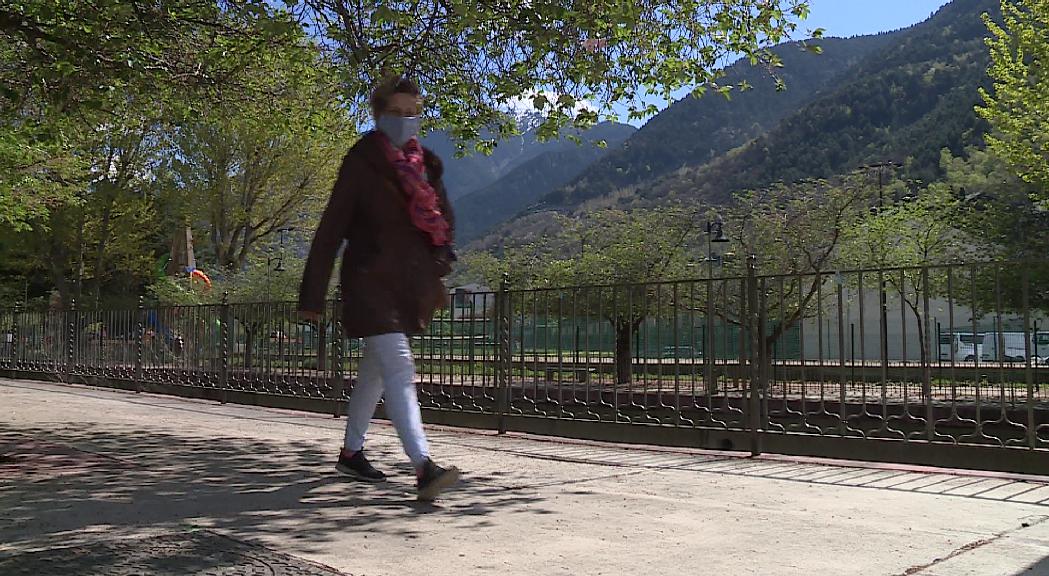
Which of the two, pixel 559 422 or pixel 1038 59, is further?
pixel 1038 59

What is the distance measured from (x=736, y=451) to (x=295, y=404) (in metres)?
6.20

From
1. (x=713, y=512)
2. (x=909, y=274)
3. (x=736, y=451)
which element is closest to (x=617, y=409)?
(x=736, y=451)

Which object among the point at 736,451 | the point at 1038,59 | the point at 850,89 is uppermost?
the point at 850,89

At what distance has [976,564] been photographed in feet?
11.1

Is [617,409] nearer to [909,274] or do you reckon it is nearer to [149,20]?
[909,274]

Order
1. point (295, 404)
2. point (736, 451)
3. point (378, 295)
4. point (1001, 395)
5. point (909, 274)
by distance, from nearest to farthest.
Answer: point (378, 295) → point (1001, 395) → point (736, 451) → point (909, 274) → point (295, 404)

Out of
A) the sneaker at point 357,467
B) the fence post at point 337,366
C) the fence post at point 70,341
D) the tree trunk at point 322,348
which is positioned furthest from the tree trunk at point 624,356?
the fence post at point 70,341

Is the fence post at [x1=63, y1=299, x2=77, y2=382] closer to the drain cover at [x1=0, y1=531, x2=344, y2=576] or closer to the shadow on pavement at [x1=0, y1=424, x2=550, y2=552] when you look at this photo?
the shadow on pavement at [x1=0, y1=424, x2=550, y2=552]

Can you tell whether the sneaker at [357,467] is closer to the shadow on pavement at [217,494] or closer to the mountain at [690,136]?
the shadow on pavement at [217,494]

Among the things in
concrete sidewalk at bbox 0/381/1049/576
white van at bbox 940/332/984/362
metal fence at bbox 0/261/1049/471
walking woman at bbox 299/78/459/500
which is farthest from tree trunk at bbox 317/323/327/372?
walking woman at bbox 299/78/459/500

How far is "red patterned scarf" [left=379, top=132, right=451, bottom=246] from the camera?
4211mm

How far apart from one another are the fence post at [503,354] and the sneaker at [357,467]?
4153 millimetres

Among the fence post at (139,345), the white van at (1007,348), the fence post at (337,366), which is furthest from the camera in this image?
the fence post at (139,345)

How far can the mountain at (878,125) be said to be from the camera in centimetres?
10344
